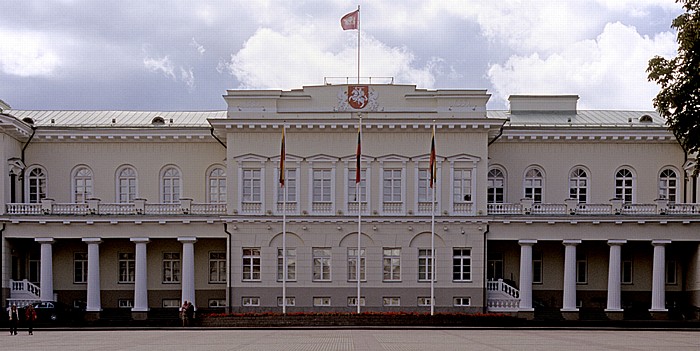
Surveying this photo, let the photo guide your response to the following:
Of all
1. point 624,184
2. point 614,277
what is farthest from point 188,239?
point 624,184

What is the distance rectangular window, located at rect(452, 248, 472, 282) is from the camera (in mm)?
53594

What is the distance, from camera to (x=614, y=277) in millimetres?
53500

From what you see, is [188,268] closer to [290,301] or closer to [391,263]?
[290,301]

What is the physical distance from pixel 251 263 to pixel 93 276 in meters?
9.37

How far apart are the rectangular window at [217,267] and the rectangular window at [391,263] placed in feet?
34.1

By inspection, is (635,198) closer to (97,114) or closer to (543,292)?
(543,292)

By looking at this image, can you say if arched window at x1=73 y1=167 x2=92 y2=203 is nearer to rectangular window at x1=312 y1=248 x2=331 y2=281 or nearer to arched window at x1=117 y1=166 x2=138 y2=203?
arched window at x1=117 y1=166 x2=138 y2=203

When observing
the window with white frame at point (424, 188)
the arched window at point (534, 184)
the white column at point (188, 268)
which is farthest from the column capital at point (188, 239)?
the arched window at point (534, 184)

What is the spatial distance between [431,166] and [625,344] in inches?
799

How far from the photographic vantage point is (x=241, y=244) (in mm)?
53719

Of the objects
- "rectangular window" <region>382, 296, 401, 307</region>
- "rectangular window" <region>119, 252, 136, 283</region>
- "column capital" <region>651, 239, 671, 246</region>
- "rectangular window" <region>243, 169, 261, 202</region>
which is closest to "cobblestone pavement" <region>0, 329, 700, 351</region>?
"rectangular window" <region>382, 296, 401, 307</region>

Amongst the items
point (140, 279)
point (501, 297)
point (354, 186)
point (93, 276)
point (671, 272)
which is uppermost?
point (354, 186)

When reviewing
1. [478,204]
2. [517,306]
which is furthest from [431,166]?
[517,306]

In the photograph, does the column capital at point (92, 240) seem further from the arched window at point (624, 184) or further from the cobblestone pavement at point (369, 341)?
the arched window at point (624, 184)
